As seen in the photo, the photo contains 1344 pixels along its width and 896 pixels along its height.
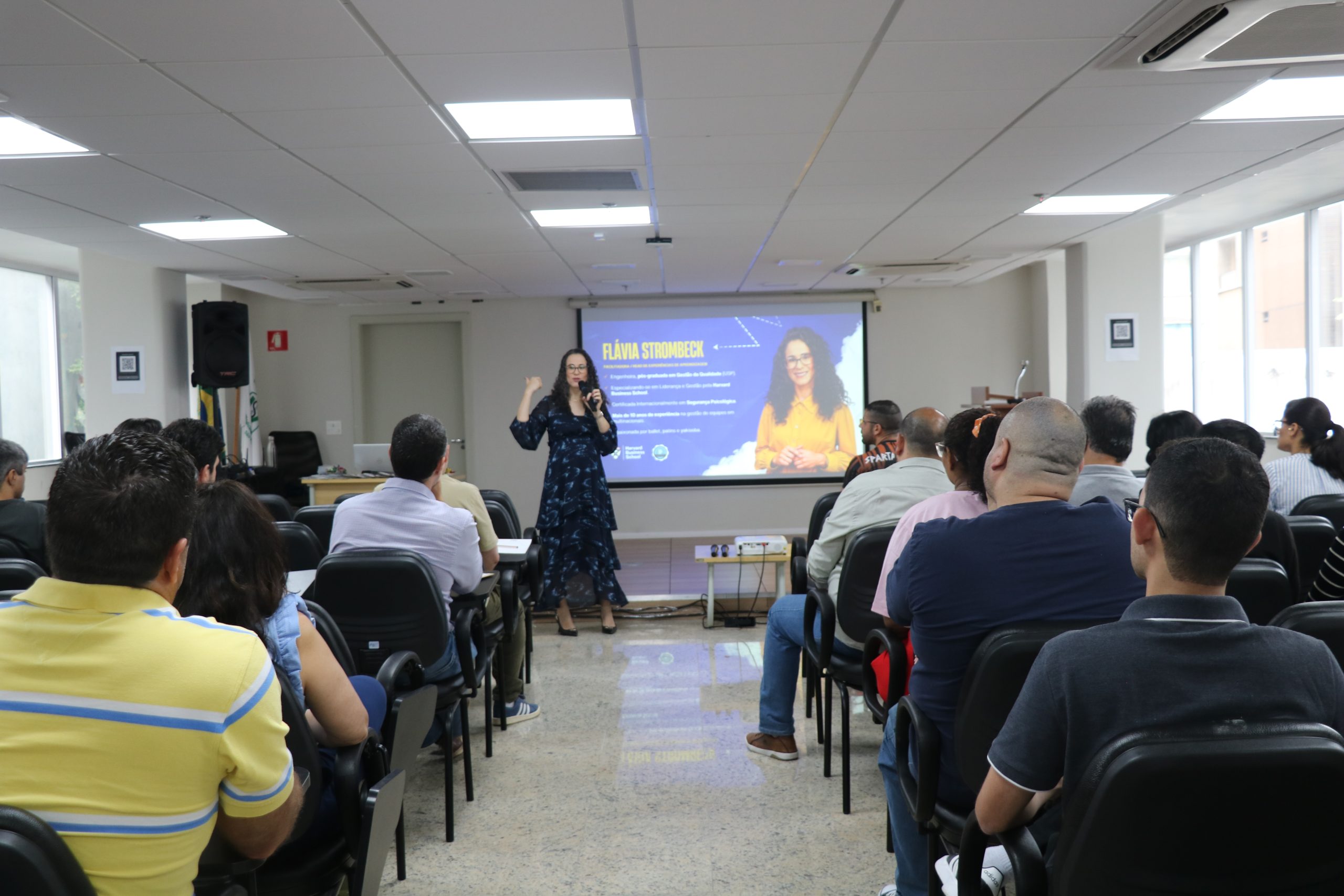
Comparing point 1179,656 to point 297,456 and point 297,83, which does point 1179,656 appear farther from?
point 297,456

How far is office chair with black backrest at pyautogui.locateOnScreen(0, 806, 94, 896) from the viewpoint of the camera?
3.39 ft

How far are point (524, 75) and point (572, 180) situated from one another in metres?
1.38

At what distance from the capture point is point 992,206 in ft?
17.6

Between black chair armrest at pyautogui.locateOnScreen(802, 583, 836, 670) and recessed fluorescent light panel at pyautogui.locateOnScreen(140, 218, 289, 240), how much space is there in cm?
388

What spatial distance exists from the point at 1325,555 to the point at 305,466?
8.58 m

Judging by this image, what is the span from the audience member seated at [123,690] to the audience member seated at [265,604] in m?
0.51

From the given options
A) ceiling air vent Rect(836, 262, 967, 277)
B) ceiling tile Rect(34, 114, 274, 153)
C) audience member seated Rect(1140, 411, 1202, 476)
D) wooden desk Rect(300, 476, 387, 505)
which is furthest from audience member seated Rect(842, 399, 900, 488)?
wooden desk Rect(300, 476, 387, 505)

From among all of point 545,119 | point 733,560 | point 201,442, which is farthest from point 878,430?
point 201,442

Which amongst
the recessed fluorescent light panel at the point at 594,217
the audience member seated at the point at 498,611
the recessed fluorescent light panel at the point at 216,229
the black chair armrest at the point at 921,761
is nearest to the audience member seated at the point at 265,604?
the black chair armrest at the point at 921,761

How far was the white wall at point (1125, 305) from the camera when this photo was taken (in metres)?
6.97

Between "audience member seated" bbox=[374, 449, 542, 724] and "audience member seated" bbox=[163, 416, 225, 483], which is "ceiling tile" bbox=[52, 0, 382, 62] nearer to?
"audience member seated" bbox=[163, 416, 225, 483]

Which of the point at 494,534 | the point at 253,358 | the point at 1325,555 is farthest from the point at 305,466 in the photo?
the point at 1325,555

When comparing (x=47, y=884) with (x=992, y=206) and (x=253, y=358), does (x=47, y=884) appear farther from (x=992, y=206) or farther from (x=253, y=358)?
(x=253, y=358)

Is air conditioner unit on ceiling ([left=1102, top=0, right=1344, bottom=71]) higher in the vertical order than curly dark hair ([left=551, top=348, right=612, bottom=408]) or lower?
higher
